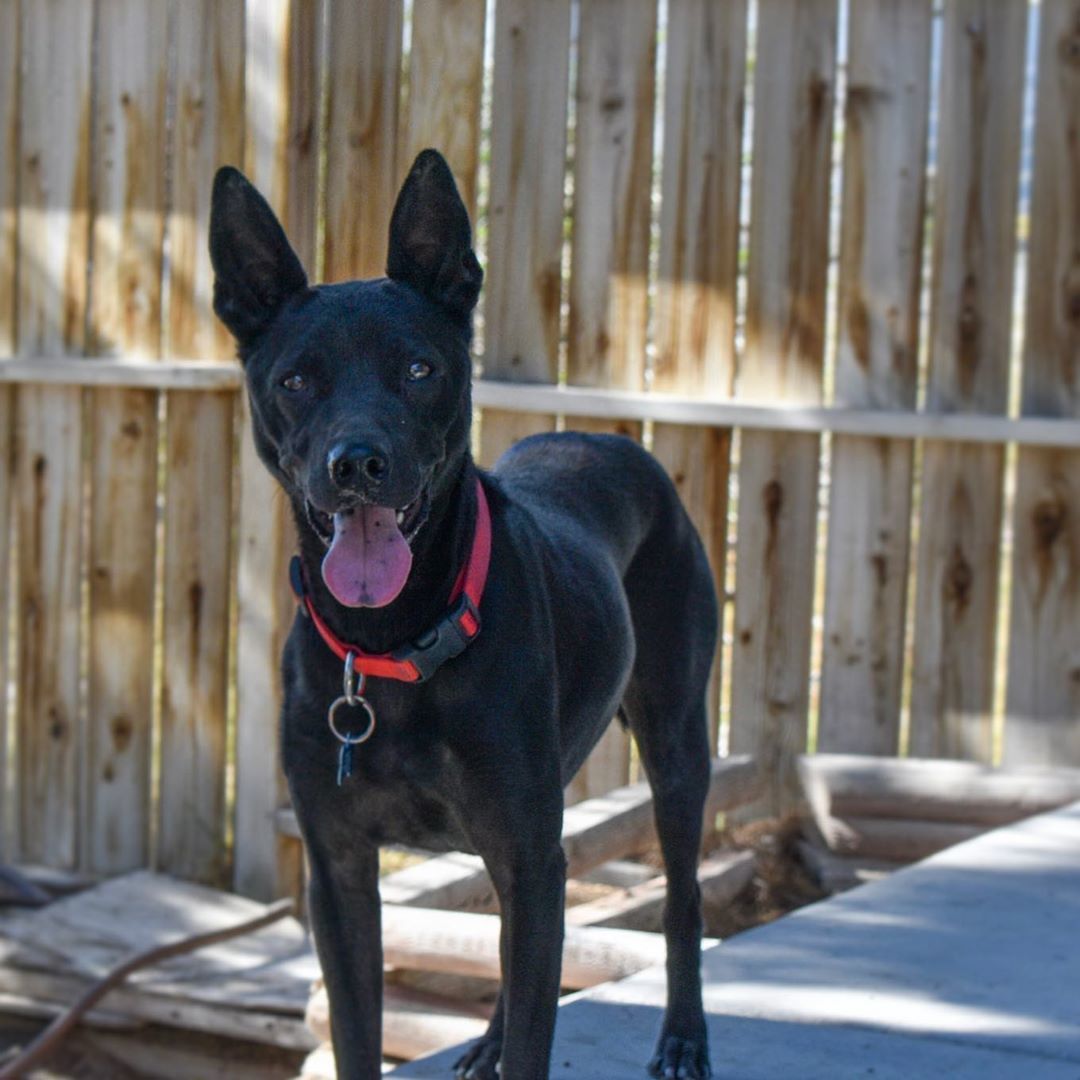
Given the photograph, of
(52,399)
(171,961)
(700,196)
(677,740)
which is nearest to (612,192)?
(700,196)

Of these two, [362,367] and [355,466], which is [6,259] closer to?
[362,367]

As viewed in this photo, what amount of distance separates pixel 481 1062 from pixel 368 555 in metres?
1.26

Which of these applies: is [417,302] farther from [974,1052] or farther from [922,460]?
[922,460]

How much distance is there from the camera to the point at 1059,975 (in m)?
4.23

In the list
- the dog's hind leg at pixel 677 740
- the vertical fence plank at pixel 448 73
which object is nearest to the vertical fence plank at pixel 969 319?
the vertical fence plank at pixel 448 73

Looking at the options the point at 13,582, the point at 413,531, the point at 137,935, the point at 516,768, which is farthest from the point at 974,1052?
the point at 13,582

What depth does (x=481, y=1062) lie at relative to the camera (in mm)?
3611

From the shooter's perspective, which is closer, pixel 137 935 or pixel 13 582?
pixel 137 935

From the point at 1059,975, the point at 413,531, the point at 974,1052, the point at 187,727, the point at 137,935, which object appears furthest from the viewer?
the point at 187,727

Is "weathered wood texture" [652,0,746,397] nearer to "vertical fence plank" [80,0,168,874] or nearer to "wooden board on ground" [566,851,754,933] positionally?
"wooden board on ground" [566,851,754,933]

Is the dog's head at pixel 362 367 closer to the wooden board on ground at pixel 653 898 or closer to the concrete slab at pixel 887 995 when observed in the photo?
the concrete slab at pixel 887 995

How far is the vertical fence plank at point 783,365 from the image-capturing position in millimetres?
6109

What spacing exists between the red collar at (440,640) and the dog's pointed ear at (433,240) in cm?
43

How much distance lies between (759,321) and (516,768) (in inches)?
137
